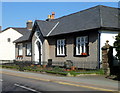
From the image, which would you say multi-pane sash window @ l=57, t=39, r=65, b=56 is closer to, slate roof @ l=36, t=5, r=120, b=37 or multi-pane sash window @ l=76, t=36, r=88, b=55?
slate roof @ l=36, t=5, r=120, b=37

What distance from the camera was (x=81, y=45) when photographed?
21172 millimetres

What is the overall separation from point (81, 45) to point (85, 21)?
9.15 feet

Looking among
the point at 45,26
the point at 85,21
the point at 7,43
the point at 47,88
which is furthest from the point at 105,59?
the point at 7,43

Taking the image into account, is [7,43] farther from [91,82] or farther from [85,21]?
[91,82]

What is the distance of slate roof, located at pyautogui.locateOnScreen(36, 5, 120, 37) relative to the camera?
65.8 feet

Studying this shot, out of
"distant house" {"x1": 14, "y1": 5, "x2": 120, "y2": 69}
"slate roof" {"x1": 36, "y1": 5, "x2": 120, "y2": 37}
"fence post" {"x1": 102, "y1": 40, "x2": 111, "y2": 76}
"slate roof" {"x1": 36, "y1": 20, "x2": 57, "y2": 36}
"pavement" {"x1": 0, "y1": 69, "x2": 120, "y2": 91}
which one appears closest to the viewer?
"pavement" {"x1": 0, "y1": 69, "x2": 120, "y2": 91}

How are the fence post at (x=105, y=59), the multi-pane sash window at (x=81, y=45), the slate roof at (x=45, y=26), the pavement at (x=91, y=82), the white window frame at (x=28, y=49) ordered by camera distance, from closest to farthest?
the pavement at (x=91, y=82), the fence post at (x=105, y=59), the multi-pane sash window at (x=81, y=45), the slate roof at (x=45, y=26), the white window frame at (x=28, y=49)

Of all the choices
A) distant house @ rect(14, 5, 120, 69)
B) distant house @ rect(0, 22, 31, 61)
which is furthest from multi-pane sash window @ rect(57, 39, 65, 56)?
distant house @ rect(0, 22, 31, 61)

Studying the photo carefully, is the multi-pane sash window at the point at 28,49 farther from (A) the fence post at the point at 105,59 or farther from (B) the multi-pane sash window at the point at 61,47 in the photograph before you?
(A) the fence post at the point at 105,59

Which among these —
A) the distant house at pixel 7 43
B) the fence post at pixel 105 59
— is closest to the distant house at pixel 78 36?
the fence post at pixel 105 59

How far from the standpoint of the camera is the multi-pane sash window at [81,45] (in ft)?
67.7

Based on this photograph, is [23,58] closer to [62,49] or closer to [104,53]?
[62,49]

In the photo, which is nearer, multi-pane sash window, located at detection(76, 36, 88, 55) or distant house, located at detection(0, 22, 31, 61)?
multi-pane sash window, located at detection(76, 36, 88, 55)

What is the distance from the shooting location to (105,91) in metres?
10.3
